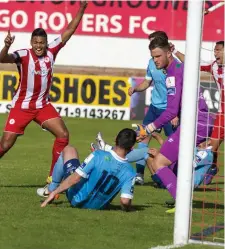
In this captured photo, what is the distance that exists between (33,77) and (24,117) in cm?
53

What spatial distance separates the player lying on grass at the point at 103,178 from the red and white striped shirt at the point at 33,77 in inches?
90.6

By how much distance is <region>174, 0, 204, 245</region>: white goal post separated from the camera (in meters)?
9.34

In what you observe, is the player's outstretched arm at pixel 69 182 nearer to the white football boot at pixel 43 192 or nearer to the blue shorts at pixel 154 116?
the white football boot at pixel 43 192

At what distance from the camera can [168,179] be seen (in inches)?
432

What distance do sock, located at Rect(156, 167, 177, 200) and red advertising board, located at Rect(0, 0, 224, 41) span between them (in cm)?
1449

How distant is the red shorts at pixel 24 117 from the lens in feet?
42.5

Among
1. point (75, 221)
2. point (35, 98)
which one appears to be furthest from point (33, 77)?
point (75, 221)

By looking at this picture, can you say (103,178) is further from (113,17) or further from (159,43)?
(113,17)

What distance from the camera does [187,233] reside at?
934 cm

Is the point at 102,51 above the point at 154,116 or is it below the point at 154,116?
above

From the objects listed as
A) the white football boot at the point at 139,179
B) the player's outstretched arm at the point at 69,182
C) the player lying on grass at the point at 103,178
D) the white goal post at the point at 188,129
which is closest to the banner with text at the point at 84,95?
the white football boot at the point at 139,179

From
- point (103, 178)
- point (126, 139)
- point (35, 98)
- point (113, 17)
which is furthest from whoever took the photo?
point (113, 17)

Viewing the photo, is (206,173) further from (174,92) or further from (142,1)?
(142,1)

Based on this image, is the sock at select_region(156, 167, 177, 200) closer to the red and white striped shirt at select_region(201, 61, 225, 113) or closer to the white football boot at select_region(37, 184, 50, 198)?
the white football boot at select_region(37, 184, 50, 198)
